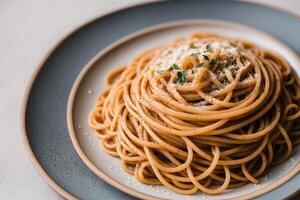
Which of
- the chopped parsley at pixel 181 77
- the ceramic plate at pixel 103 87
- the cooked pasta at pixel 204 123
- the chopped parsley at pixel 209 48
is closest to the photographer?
the ceramic plate at pixel 103 87

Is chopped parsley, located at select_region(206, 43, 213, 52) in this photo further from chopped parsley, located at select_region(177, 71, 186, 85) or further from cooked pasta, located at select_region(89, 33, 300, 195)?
chopped parsley, located at select_region(177, 71, 186, 85)

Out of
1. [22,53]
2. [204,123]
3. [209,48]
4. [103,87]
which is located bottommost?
[204,123]

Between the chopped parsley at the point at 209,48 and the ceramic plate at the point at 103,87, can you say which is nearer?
the ceramic plate at the point at 103,87

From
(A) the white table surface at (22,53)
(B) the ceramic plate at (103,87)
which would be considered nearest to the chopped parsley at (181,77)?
(B) the ceramic plate at (103,87)

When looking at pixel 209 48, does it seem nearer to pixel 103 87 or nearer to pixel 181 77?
pixel 181 77

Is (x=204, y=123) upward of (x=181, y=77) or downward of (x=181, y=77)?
downward

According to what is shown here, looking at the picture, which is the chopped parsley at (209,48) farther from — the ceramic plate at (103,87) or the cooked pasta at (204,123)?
the ceramic plate at (103,87)

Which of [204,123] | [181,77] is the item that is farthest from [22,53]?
[204,123]
